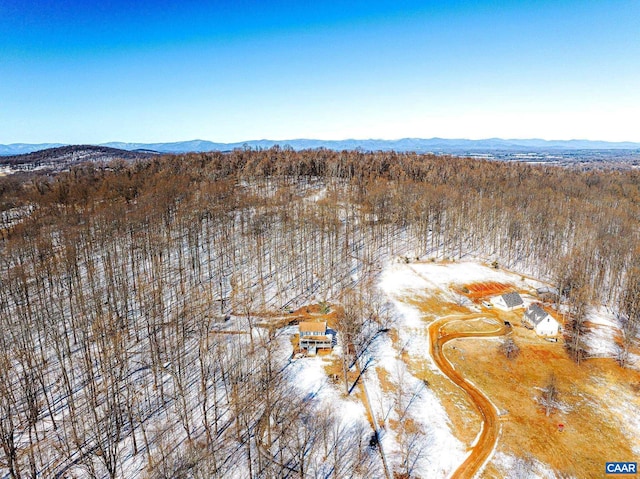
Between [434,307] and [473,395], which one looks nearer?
[473,395]

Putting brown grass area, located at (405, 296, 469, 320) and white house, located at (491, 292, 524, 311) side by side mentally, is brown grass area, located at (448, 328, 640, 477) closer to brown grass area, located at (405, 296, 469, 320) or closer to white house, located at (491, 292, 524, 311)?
white house, located at (491, 292, 524, 311)

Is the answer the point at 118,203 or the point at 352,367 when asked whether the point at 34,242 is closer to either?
the point at 118,203

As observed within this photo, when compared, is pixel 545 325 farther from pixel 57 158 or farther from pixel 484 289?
pixel 57 158

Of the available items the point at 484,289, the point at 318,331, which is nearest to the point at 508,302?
the point at 484,289

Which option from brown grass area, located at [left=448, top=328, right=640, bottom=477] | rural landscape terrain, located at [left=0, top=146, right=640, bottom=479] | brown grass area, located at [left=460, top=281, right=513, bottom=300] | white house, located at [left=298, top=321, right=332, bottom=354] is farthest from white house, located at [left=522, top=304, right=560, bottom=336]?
white house, located at [left=298, top=321, right=332, bottom=354]

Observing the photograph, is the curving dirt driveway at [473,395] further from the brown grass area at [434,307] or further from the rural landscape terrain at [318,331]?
the brown grass area at [434,307]

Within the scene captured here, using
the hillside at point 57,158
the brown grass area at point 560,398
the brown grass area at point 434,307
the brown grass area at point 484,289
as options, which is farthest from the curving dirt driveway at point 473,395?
the hillside at point 57,158
